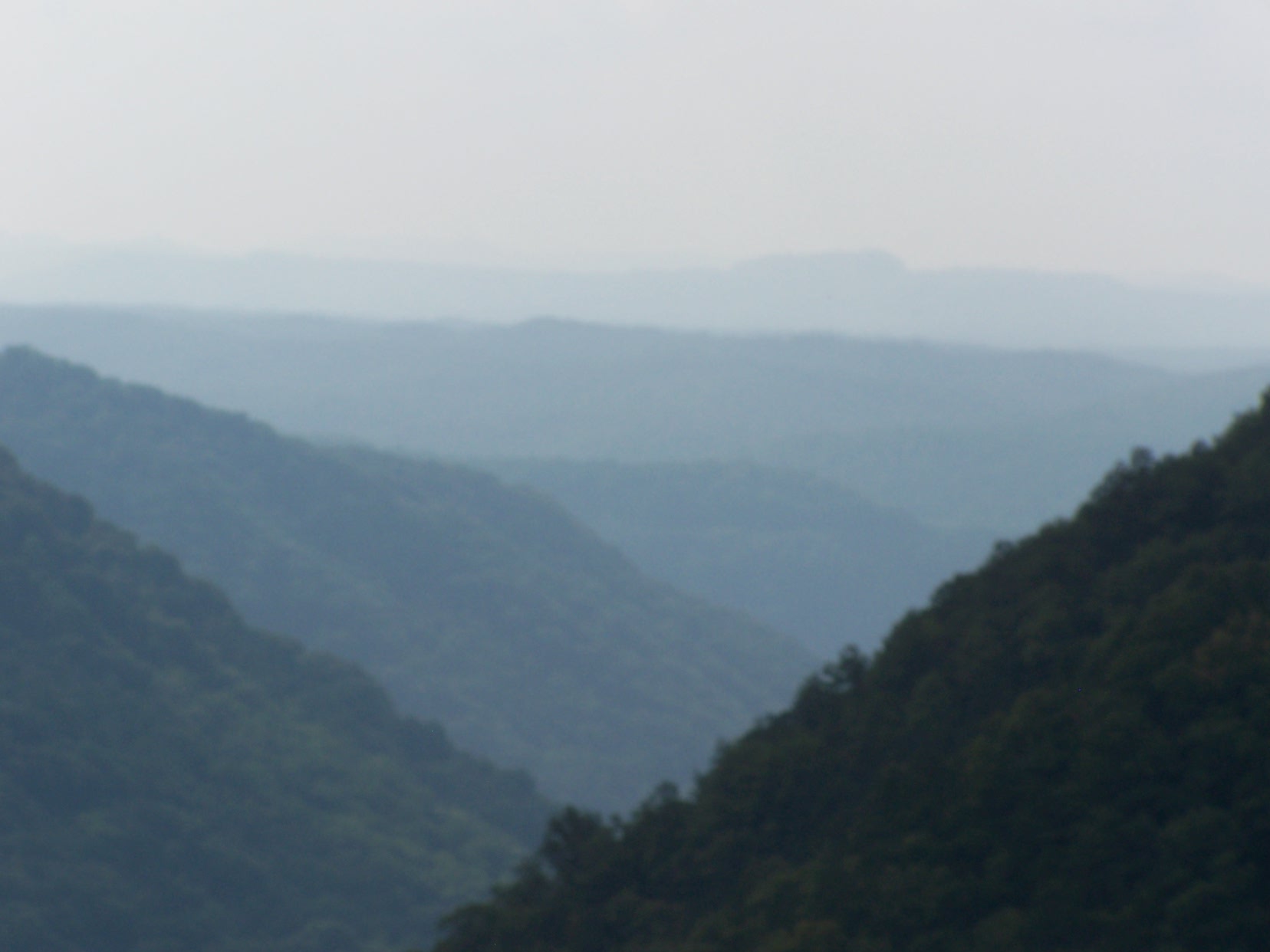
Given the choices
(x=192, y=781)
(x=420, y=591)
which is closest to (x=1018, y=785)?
(x=192, y=781)

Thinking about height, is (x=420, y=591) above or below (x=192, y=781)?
above

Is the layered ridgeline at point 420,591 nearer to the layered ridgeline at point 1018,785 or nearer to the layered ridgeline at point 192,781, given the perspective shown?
the layered ridgeline at point 192,781

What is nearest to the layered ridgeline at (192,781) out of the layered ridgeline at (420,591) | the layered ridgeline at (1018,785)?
the layered ridgeline at (420,591)

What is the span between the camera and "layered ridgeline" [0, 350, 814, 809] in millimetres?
134375

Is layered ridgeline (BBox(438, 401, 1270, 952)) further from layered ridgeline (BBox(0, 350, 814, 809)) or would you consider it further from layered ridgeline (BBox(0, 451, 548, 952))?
layered ridgeline (BBox(0, 350, 814, 809))

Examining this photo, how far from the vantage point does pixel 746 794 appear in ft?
87.1

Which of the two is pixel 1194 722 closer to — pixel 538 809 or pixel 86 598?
pixel 86 598

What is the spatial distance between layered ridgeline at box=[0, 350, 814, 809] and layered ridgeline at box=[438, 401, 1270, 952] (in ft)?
326

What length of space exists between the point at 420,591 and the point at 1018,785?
137 m

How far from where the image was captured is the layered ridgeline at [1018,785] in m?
17.4

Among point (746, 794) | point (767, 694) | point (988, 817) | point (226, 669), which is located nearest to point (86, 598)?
point (226, 669)

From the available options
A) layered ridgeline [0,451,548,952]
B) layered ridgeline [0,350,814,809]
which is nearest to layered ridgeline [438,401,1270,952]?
layered ridgeline [0,451,548,952]

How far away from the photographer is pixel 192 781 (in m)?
76.6

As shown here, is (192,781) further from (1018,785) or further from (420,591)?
(420,591)
